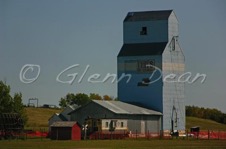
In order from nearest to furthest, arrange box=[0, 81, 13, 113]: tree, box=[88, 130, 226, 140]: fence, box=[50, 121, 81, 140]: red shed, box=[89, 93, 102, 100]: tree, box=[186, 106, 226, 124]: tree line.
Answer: box=[50, 121, 81, 140]: red shed → box=[88, 130, 226, 140]: fence → box=[0, 81, 13, 113]: tree → box=[186, 106, 226, 124]: tree line → box=[89, 93, 102, 100]: tree

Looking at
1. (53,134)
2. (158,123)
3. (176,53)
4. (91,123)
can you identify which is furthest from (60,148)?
(176,53)

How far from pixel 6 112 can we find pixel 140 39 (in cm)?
2266

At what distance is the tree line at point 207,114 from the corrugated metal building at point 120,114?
48387 mm

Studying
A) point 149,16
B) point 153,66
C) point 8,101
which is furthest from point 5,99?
point 149,16

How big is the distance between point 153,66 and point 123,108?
393 inches

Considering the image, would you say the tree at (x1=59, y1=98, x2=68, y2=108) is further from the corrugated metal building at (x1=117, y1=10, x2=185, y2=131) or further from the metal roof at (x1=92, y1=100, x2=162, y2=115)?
the metal roof at (x1=92, y1=100, x2=162, y2=115)

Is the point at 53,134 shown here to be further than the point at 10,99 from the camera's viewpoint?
Answer: No

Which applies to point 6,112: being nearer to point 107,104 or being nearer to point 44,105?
point 107,104

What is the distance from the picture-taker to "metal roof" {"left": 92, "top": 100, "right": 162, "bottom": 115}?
309ft

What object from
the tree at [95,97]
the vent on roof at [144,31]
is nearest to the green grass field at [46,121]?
the tree at [95,97]

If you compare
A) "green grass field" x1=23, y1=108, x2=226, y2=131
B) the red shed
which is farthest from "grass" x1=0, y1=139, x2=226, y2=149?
"green grass field" x1=23, y1=108, x2=226, y2=131

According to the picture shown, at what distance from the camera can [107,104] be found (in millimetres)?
96312

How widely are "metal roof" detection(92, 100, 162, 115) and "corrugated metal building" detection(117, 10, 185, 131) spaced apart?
278 cm

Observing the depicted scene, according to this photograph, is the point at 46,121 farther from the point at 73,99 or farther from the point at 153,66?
the point at 73,99
